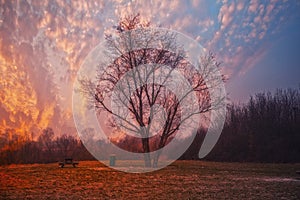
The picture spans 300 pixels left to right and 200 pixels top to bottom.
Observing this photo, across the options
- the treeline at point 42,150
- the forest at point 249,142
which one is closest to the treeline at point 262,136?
the forest at point 249,142

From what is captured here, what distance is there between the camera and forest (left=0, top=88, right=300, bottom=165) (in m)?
46.8

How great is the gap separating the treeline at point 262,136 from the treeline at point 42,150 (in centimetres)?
2088

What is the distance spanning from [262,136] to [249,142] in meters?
2.21

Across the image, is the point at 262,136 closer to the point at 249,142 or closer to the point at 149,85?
the point at 249,142

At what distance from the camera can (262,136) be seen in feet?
166

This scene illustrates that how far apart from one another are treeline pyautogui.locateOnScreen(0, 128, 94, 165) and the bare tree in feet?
60.6

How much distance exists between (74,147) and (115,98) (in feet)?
128

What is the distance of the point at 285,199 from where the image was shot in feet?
35.4

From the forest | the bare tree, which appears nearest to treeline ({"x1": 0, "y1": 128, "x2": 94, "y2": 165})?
the forest

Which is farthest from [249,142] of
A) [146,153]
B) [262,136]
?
[146,153]

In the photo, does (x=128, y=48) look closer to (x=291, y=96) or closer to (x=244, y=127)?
(x=244, y=127)

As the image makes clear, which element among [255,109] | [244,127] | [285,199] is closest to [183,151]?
[244,127]

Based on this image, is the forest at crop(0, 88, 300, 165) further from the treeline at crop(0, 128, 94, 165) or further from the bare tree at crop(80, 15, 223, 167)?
the bare tree at crop(80, 15, 223, 167)

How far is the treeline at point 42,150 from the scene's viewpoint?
154 ft
